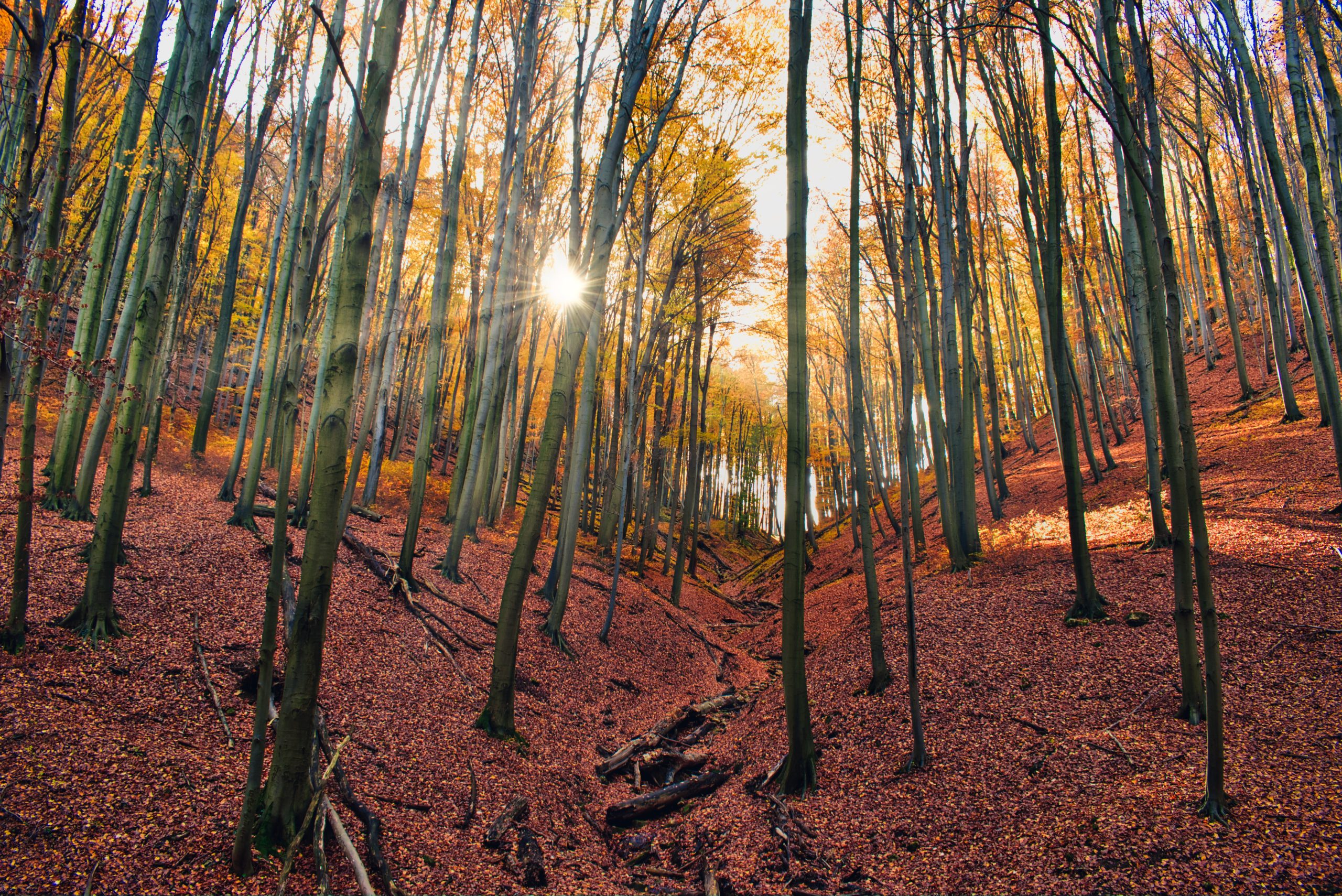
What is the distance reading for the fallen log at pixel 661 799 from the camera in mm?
4812

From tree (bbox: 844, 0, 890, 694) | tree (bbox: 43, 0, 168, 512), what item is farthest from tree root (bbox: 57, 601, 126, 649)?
tree (bbox: 844, 0, 890, 694)

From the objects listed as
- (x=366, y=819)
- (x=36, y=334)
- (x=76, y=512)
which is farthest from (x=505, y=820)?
(x=76, y=512)

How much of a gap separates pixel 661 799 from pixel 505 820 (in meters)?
1.54

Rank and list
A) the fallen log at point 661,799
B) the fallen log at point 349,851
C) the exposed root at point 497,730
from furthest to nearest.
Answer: the exposed root at point 497,730
the fallen log at point 661,799
the fallen log at point 349,851

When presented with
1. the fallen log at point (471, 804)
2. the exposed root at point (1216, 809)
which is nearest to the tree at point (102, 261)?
the fallen log at point (471, 804)

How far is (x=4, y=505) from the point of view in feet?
21.6

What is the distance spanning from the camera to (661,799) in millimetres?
5074

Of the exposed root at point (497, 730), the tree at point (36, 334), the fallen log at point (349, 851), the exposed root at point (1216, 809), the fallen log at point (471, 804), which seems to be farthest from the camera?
the exposed root at point (497, 730)

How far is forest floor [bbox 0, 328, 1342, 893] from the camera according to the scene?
119 inches

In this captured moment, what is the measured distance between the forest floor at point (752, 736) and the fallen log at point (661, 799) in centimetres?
11

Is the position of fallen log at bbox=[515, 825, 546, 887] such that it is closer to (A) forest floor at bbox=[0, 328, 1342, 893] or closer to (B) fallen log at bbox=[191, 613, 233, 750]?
(A) forest floor at bbox=[0, 328, 1342, 893]

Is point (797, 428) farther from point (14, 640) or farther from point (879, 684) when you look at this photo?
point (14, 640)

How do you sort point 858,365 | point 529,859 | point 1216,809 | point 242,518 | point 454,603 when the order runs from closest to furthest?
point 1216,809 → point 529,859 → point 858,365 → point 242,518 → point 454,603

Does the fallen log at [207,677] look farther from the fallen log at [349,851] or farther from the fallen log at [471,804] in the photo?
the fallen log at [471,804]
